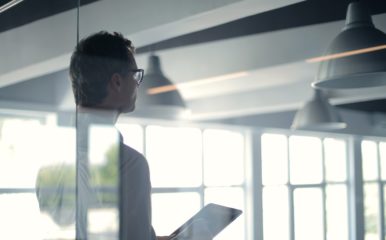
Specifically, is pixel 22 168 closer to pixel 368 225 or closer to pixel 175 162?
pixel 175 162

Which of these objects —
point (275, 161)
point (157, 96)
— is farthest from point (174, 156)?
point (275, 161)

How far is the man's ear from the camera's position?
3.95 ft

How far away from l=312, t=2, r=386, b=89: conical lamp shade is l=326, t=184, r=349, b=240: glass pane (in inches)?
11.2

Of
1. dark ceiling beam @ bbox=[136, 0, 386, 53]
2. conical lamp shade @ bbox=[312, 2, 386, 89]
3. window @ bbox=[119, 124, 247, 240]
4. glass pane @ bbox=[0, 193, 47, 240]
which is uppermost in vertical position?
dark ceiling beam @ bbox=[136, 0, 386, 53]

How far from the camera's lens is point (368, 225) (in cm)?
129

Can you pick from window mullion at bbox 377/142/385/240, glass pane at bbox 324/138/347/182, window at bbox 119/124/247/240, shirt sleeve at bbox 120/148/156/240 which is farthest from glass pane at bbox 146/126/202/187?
window mullion at bbox 377/142/385/240

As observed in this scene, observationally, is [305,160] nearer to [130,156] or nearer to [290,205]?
[290,205]

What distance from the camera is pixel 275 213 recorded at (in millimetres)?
1397

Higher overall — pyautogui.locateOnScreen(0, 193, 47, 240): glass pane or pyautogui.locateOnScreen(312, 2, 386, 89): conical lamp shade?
pyautogui.locateOnScreen(312, 2, 386, 89): conical lamp shade

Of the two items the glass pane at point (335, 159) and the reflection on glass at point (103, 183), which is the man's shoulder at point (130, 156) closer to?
the reflection on glass at point (103, 183)

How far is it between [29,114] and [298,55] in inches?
37.8

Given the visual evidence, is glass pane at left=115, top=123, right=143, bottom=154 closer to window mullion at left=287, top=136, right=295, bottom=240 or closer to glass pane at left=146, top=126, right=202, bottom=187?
glass pane at left=146, top=126, right=202, bottom=187

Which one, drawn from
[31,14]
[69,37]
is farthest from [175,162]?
[31,14]

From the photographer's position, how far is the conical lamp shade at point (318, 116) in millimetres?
1401
